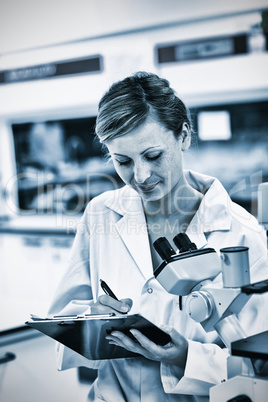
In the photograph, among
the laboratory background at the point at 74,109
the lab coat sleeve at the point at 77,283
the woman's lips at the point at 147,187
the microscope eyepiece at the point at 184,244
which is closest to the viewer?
the microscope eyepiece at the point at 184,244

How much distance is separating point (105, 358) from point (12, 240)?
7.42 feet

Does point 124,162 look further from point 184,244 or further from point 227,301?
point 227,301

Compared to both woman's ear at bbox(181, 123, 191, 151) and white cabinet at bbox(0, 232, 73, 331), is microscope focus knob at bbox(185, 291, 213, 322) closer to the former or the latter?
woman's ear at bbox(181, 123, 191, 151)

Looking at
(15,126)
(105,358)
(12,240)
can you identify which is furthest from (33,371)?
(15,126)

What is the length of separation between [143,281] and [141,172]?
330 millimetres

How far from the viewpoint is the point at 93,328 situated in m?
1.07

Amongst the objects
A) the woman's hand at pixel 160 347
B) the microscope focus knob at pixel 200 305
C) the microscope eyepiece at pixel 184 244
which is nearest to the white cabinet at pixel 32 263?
the woman's hand at pixel 160 347

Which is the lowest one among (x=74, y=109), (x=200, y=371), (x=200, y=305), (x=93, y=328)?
(x=200, y=371)

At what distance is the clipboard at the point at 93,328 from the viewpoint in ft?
3.30

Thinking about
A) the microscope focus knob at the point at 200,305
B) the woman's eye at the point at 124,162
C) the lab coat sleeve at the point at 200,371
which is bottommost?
the lab coat sleeve at the point at 200,371

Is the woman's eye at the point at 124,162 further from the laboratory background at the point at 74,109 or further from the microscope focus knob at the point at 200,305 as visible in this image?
the laboratory background at the point at 74,109

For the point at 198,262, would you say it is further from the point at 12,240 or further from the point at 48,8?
the point at 12,240

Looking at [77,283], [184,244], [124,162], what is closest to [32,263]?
[77,283]

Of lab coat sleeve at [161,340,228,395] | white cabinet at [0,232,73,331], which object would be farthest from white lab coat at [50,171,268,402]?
white cabinet at [0,232,73,331]
